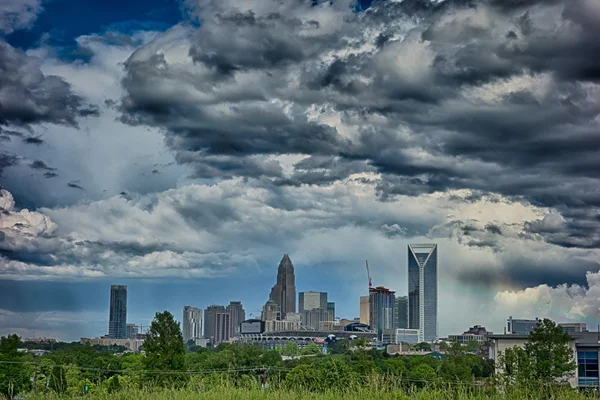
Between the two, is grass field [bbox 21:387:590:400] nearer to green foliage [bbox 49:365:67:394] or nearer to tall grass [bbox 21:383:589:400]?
tall grass [bbox 21:383:589:400]

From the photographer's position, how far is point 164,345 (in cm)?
4588

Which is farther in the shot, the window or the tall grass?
the window

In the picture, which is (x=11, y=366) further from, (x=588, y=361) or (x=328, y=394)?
(x=588, y=361)

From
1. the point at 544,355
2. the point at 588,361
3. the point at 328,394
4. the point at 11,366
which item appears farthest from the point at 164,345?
the point at 588,361

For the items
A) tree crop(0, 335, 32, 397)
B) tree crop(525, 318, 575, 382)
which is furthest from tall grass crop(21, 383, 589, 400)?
tree crop(525, 318, 575, 382)

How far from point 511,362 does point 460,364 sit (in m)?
13.9

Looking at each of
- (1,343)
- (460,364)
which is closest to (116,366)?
(1,343)

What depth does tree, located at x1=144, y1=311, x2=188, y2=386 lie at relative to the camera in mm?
44562

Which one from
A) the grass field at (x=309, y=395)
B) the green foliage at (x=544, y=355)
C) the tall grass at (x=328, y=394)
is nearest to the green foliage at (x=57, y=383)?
the tall grass at (x=328, y=394)

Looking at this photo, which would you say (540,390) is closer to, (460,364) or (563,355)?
(563,355)

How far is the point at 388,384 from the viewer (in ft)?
70.0

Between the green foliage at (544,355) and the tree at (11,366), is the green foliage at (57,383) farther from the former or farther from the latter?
the green foliage at (544,355)

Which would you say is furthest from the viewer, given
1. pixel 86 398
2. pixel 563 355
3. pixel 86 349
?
pixel 86 349

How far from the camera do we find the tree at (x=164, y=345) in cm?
4456
